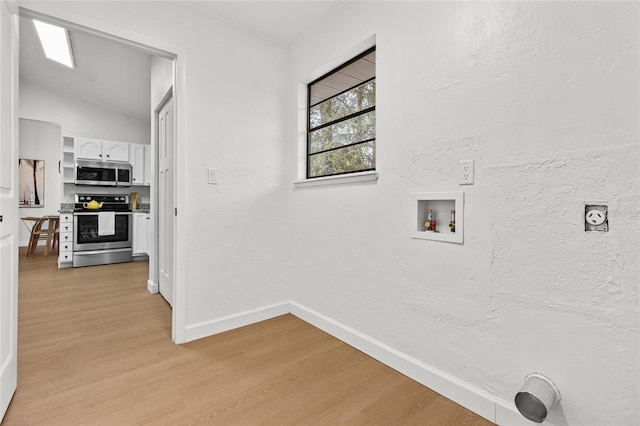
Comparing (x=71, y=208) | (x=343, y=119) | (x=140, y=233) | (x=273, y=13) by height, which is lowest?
(x=140, y=233)

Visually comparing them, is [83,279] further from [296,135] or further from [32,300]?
[296,135]

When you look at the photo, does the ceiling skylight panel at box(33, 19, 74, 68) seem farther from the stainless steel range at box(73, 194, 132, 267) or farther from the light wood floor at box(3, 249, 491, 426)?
the light wood floor at box(3, 249, 491, 426)

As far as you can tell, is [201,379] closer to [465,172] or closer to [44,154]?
[465,172]

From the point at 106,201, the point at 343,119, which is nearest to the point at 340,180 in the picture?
the point at 343,119

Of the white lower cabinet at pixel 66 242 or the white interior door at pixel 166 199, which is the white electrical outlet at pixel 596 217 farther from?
the white lower cabinet at pixel 66 242

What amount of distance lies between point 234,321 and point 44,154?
6.96 metres

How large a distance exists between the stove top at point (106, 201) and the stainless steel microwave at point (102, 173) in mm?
214

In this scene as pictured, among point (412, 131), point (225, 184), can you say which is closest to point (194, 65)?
point (225, 184)

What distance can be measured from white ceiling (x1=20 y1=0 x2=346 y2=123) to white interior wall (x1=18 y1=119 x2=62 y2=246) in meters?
1.79

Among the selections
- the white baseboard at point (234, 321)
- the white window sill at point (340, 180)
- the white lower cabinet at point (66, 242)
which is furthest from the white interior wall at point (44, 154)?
the white window sill at point (340, 180)

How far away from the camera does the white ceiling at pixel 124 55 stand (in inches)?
85.7

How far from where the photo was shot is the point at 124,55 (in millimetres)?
3590

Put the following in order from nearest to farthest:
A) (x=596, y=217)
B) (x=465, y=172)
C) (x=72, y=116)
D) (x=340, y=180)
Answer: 1. (x=596, y=217)
2. (x=465, y=172)
3. (x=340, y=180)
4. (x=72, y=116)

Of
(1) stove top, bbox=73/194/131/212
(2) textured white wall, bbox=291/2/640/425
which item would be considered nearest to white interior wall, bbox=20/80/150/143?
(1) stove top, bbox=73/194/131/212
